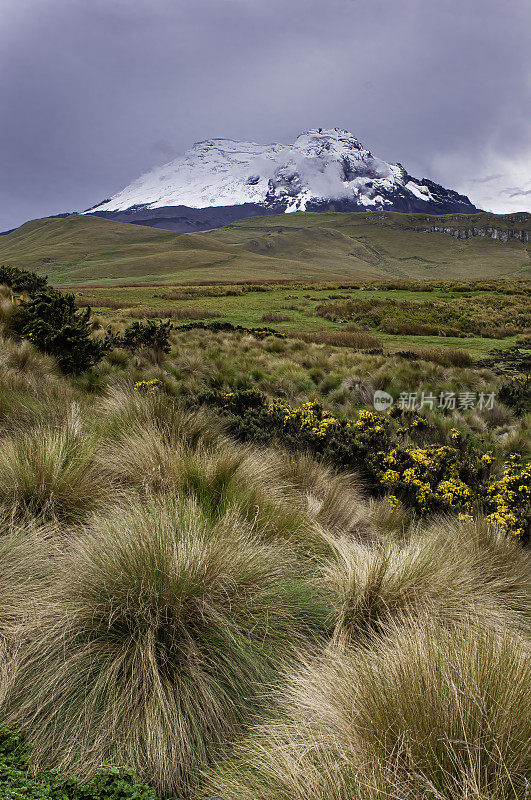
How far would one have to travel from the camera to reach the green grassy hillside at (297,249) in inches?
4146

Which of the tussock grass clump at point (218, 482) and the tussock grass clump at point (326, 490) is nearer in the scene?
the tussock grass clump at point (218, 482)

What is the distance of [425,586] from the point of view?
2.57 meters

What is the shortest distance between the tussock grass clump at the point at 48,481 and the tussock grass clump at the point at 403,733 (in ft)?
6.75

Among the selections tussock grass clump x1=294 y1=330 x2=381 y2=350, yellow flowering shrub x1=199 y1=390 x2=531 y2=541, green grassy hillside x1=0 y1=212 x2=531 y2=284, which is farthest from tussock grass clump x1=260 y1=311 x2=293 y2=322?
green grassy hillside x1=0 y1=212 x2=531 y2=284

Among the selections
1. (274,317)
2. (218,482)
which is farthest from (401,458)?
(274,317)

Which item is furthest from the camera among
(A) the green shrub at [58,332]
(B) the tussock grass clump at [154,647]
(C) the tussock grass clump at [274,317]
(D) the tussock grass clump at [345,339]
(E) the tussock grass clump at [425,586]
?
(C) the tussock grass clump at [274,317]

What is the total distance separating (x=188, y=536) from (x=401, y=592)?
1360 mm

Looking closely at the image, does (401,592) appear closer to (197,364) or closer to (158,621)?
(158,621)

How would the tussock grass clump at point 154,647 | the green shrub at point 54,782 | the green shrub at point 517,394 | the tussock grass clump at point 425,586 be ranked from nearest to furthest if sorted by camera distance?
the green shrub at point 54,782, the tussock grass clump at point 154,647, the tussock grass clump at point 425,586, the green shrub at point 517,394

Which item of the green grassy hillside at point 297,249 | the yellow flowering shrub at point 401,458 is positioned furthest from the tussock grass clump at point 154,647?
the green grassy hillside at point 297,249

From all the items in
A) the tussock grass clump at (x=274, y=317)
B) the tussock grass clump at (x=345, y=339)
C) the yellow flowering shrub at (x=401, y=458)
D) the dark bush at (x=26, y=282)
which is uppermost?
the dark bush at (x=26, y=282)

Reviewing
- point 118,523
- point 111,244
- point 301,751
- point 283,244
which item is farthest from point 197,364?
point 283,244

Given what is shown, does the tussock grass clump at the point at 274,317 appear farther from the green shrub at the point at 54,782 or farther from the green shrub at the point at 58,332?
the green shrub at the point at 54,782

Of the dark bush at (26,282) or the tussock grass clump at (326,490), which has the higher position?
the dark bush at (26,282)
